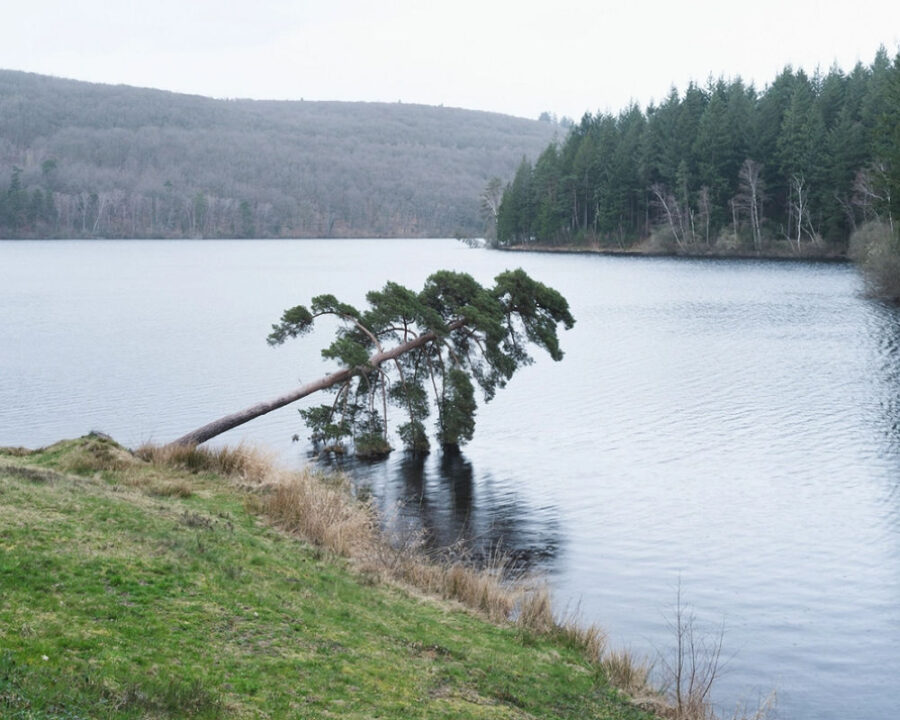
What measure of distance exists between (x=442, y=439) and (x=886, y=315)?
32523 mm

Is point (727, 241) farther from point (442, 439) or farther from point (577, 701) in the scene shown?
point (577, 701)

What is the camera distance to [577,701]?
863 centimetres

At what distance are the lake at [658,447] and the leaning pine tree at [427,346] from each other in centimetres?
95

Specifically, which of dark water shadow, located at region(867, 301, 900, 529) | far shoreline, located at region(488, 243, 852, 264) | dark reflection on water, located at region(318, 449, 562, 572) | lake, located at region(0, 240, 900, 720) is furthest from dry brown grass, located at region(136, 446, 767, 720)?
far shoreline, located at region(488, 243, 852, 264)

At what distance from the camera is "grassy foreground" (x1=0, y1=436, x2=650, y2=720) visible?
6430 mm

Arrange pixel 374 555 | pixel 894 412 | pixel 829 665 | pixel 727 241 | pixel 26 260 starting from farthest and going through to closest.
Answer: pixel 26 260 → pixel 727 241 → pixel 894 412 → pixel 374 555 → pixel 829 665

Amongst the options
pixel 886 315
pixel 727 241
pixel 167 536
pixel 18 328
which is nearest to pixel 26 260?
pixel 18 328

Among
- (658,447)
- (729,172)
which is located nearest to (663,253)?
(729,172)

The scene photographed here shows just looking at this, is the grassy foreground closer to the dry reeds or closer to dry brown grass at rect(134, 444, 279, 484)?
the dry reeds

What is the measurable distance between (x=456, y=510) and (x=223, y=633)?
10915 mm

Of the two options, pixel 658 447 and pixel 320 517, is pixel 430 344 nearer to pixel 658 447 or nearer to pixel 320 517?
pixel 658 447

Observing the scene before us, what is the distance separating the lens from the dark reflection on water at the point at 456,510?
15906mm

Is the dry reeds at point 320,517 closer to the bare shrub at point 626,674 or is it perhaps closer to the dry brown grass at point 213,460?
the dry brown grass at point 213,460

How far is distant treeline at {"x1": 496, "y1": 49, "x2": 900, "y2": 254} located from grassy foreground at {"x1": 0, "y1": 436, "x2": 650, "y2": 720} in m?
59.7
